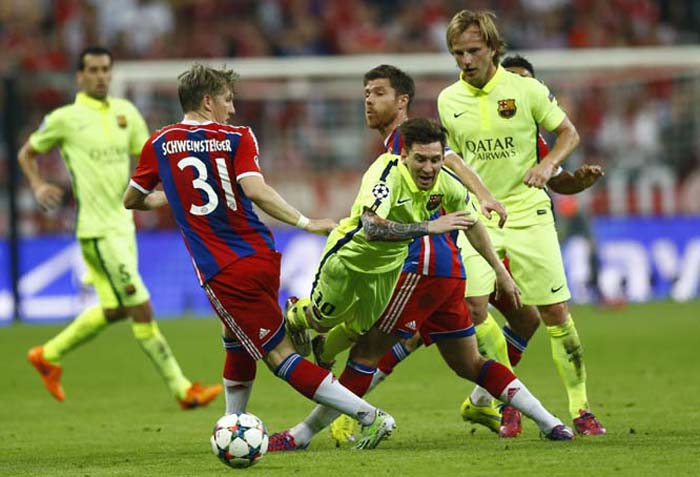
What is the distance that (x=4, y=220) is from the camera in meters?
20.8

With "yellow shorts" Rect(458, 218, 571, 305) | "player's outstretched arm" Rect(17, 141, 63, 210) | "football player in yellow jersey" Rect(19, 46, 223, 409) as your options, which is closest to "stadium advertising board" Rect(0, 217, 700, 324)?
"player's outstretched arm" Rect(17, 141, 63, 210)

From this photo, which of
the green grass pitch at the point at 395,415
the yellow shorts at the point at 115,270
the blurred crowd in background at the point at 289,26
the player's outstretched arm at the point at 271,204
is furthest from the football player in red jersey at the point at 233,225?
the blurred crowd in background at the point at 289,26

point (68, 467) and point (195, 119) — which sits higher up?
point (195, 119)

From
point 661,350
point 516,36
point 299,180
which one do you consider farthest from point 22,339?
point 516,36

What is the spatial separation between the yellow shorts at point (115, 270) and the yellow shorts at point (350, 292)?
12.4 feet

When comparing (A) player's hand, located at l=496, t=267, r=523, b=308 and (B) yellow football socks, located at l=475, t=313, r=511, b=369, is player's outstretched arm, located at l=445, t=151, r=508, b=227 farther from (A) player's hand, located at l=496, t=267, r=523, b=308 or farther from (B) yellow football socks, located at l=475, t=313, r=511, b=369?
(B) yellow football socks, located at l=475, t=313, r=511, b=369

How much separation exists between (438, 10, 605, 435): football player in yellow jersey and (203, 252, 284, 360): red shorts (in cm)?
156

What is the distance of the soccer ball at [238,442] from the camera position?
Answer: 7.54m

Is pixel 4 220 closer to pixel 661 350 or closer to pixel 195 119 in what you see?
pixel 661 350

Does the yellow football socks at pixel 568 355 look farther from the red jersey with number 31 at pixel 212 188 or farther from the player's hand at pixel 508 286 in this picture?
the red jersey with number 31 at pixel 212 188

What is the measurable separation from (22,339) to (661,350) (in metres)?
7.38

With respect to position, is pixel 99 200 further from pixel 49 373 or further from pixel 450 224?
pixel 450 224

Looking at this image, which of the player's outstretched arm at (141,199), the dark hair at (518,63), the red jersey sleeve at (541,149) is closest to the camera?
the player's outstretched arm at (141,199)

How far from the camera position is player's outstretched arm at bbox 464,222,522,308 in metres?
8.10
